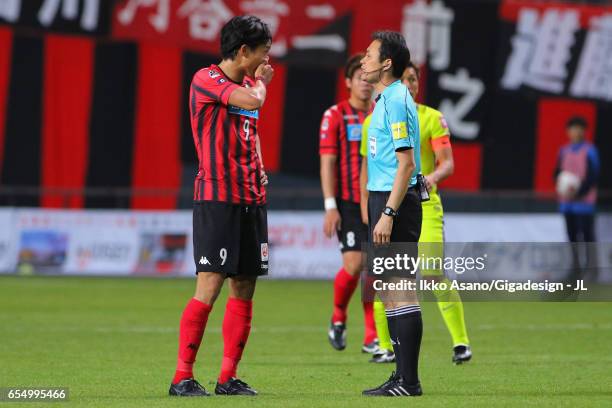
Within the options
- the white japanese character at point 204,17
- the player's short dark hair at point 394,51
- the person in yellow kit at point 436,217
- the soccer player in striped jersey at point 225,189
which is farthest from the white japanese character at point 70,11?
the player's short dark hair at point 394,51

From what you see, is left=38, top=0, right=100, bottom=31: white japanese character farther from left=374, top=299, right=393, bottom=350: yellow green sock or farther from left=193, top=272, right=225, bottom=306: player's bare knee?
left=193, top=272, right=225, bottom=306: player's bare knee

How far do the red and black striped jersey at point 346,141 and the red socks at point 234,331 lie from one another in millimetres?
3257

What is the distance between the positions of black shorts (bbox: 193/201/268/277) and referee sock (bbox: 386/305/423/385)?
2.93ft

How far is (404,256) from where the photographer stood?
Answer: 730cm

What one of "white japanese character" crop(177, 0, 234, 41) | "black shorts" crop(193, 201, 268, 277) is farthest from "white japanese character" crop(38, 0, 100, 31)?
"black shorts" crop(193, 201, 268, 277)

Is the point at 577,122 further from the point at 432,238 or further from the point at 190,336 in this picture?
the point at 190,336

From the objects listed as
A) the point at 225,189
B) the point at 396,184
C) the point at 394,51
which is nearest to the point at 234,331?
the point at 225,189

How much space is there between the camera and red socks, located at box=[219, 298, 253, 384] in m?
7.68

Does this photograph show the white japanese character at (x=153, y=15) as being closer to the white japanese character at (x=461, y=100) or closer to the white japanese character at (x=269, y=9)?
the white japanese character at (x=269, y=9)

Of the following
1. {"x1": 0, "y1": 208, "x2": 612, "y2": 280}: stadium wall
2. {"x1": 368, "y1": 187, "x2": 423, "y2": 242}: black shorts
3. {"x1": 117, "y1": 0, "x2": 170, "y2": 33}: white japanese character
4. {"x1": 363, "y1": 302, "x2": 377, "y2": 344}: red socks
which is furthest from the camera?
{"x1": 117, "y1": 0, "x2": 170, "y2": 33}: white japanese character

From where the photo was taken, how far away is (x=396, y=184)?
7.29 m

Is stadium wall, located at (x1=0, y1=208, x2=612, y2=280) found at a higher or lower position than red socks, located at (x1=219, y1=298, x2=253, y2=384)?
lower

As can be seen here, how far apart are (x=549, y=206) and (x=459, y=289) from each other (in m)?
11.2

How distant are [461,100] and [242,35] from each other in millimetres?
13561
